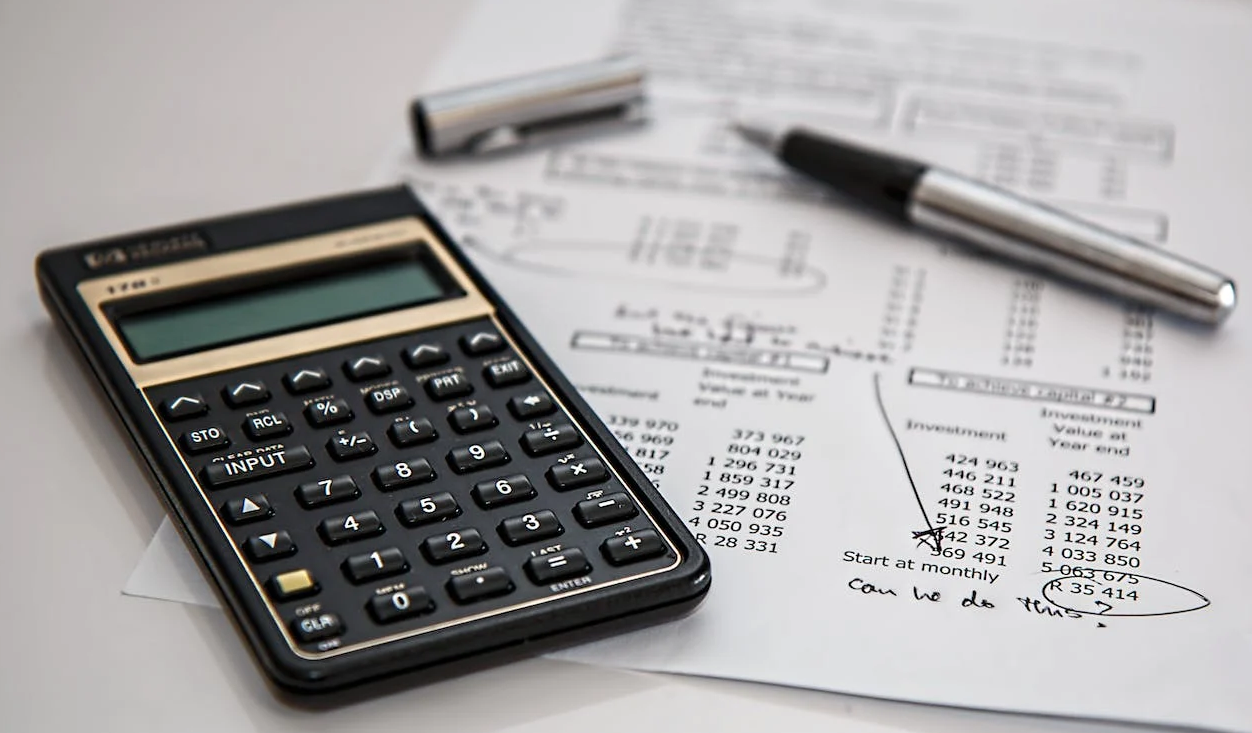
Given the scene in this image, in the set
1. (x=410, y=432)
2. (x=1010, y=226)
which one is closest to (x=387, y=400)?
(x=410, y=432)

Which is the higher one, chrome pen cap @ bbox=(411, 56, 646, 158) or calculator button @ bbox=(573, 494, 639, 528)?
chrome pen cap @ bbox=(411, 56, 646, 158)

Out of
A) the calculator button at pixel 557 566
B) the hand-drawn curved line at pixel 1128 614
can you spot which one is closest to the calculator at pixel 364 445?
the calculator button at pixel 557 566

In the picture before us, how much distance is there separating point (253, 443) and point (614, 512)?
11 cm

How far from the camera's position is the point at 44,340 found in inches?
19.5

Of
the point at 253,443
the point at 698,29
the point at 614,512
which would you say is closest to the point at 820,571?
the point at 614,512

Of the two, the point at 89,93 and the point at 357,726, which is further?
the point at 89,93

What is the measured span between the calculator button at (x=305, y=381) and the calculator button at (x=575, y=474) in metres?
0.08

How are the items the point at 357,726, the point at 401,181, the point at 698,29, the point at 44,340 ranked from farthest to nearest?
the point at 698,29 → the point at 401,181 → the point at 44,340 → the point at 357,726

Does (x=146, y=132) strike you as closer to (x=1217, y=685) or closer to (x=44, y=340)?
(x=44, y=340)

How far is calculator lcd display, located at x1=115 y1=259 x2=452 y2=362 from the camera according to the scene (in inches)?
17.8

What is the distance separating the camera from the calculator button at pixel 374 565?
0.37 m

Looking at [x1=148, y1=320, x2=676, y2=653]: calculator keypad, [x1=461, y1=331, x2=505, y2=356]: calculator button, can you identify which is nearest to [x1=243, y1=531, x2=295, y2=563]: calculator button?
[x1=148, y1=320, x2=676, y2=653]: calculator keypad

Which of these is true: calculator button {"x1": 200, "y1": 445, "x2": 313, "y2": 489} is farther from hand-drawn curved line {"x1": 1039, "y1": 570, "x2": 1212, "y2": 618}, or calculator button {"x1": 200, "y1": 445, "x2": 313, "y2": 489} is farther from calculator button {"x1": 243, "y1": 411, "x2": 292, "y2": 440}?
hand-drawn curved line {"x1": 1039, "y1": 570, "x2": 1212, "y2": 618}

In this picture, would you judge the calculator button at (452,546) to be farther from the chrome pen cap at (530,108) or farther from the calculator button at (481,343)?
the chrome pen cap at (530,108)
